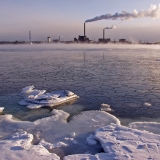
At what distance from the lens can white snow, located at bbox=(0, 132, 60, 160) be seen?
3990 millimetres

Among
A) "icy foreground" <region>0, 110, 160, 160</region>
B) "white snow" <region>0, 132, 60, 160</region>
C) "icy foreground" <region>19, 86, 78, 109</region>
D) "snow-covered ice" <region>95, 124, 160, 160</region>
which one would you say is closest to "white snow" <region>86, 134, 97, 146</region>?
"icy foreground" <region>0, 110, 160, 160</region>

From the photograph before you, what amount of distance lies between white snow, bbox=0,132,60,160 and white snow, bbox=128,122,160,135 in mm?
2447

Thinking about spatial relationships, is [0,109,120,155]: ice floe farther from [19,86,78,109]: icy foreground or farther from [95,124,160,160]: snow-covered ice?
[19,86,78,109]: icy foreground

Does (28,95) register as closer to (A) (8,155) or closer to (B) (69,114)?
(B) (69,114)

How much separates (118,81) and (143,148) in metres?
7.19

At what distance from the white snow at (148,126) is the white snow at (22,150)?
2.45m

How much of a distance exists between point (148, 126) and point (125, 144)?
149cm

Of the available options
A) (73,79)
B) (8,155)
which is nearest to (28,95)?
(73,79)

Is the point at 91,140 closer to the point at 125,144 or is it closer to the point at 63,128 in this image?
the point at 125,144

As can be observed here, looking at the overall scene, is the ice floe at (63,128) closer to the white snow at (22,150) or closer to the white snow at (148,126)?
the white snow at (22,150)

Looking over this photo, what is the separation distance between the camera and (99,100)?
802 centimetres

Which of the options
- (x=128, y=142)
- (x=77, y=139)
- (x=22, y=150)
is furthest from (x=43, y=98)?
(x=128, y=142)

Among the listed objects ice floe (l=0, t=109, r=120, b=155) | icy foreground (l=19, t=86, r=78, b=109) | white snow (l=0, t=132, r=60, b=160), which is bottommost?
ice floe (l=0, t=109, r=120, b=155)

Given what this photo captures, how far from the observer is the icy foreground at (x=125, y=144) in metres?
3.97
